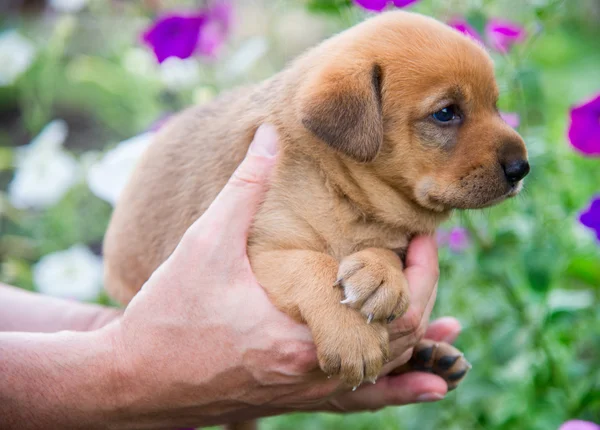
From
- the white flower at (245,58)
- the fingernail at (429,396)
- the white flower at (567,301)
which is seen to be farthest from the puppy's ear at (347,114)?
the white flower at (245,58)

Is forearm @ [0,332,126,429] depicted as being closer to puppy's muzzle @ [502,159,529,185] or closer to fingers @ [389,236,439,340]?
fingers @ [389,236,439,340]

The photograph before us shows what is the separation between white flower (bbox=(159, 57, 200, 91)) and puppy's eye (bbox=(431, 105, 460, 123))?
2.63m

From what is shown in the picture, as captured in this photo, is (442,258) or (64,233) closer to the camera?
(442,258)

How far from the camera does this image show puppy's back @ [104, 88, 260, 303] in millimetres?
3098

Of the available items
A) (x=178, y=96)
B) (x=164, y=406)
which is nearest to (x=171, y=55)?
A: (x=178, y=96)

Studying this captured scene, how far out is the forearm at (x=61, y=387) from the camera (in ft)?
8.83

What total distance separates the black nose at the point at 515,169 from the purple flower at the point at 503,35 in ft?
3.32

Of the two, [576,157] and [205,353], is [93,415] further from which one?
[576,157]

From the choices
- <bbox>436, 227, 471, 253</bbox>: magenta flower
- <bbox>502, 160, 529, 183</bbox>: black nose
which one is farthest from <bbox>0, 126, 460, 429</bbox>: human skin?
<bbox>436, 227, 471, 253</bbox>: magenta flower

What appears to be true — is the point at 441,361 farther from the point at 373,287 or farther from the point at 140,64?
the point at 140,64

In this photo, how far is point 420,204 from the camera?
9.75ft

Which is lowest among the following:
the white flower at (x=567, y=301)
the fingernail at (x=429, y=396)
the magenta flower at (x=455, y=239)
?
the white flower at (x=567, y=301)

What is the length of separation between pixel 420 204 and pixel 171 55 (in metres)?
1.91

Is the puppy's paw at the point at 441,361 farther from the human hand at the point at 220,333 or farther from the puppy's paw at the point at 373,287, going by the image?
the puppy's paw at the point at 373,287
